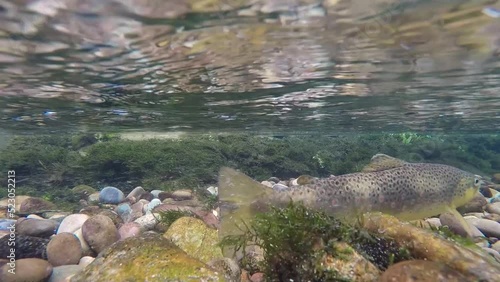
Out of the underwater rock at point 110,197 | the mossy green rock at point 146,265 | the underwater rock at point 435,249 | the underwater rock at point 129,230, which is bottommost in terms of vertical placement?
the underwater rock at point 110,197

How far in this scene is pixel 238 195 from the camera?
6.54 meters

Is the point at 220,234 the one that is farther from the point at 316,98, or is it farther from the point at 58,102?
the point at 58,102

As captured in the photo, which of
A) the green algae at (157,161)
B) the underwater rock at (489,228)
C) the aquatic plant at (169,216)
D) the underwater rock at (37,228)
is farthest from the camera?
the green algae at (157,161)

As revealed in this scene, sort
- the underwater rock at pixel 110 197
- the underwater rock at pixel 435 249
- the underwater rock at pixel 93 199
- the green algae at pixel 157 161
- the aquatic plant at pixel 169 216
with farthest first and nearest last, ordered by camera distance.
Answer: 1. the green algae at pixel 157 161
2. the underwater rock at pixel 93 199
3. the underwater rock at pixel 110 197
4. the aquatic plant at pixel 169 216
5. the underwater rock at pixel 435 249

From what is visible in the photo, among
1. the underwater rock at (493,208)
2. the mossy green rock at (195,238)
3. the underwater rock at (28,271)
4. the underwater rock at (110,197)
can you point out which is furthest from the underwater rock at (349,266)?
the underwater rock at (110,197)

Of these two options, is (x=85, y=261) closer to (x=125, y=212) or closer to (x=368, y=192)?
(x=125, y=212)

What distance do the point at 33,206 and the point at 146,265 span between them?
28.3ft

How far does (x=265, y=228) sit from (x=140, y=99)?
9.39 m

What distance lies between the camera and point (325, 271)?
3.54 metres

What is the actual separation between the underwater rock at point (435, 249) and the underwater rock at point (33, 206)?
10.1m

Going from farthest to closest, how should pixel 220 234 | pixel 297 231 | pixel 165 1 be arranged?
pixel 220 234 < pixel 165 1 < pixel 297 231

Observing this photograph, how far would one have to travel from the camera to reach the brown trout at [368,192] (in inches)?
256

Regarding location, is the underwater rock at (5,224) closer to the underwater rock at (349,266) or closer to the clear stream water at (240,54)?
the clear stream water at (240,54)

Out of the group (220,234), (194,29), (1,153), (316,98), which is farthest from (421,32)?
(1,153)
